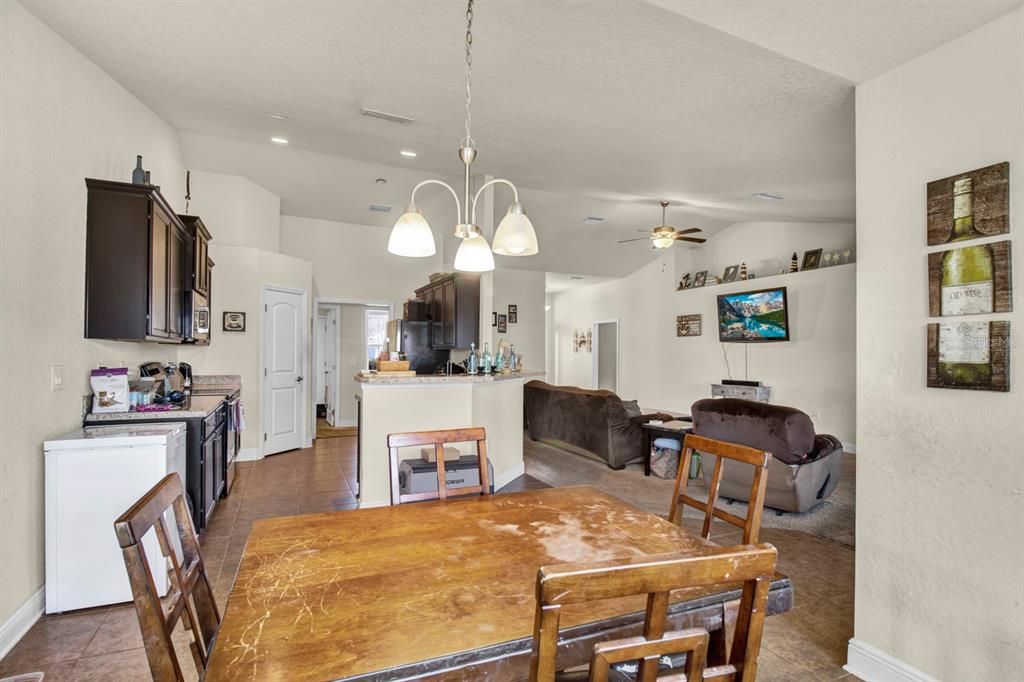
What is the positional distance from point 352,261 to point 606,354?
5896mm

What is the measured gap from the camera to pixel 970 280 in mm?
1804

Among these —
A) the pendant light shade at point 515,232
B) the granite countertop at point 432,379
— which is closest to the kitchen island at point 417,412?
the granite countertop at point 432,379

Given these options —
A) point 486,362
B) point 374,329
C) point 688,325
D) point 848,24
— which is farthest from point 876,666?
point 374,329

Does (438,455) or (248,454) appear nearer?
(438,455)

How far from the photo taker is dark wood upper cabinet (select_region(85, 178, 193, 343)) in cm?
297

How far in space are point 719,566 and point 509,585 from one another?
593 mm

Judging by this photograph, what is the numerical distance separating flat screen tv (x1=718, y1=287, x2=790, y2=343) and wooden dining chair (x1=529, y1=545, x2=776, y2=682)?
23.5 ft

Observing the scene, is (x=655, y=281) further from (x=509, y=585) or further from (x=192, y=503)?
(x=509, y=585)

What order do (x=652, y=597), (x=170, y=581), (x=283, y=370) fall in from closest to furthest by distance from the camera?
(x=652, y=597), (x=170, y=581), (x=283, y=370)

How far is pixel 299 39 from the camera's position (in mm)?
2641

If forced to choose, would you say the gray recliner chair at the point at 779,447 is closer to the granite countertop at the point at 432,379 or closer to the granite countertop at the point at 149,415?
the granite countertop at the point at 432,379

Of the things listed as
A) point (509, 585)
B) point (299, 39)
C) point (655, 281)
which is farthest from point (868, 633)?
point (655, 281)

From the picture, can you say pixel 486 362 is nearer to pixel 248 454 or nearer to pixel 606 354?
pixel 248 454

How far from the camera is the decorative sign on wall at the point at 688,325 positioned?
8.58 meters
